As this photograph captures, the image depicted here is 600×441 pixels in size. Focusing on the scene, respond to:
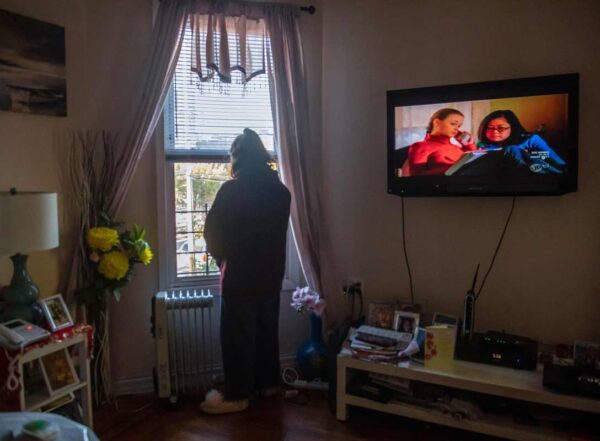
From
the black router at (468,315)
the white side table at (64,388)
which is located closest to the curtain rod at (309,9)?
the black router at (468,315)

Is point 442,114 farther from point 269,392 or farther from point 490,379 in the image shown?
point 269,392

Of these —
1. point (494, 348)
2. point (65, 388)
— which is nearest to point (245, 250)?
point (65, 388)

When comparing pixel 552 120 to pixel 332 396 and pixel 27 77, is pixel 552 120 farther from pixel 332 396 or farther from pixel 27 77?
pixel 27 77

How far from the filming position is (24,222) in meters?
1.67

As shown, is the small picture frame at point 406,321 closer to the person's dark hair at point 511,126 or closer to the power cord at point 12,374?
the person's dark hair at point 511,126

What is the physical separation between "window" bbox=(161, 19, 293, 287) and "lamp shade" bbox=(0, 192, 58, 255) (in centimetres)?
82

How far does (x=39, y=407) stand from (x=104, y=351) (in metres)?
0.61

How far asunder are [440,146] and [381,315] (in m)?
0.98

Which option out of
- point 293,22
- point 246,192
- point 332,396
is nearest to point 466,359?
point 332,396

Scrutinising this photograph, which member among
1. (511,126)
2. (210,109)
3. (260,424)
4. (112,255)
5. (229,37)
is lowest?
(260,424)

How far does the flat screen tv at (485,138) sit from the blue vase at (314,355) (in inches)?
36.7

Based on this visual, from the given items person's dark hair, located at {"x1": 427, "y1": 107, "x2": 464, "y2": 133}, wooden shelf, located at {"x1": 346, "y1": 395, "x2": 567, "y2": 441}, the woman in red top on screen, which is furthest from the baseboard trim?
Answer: person's dark hair, located at {"x1": 427, "y1": 107, "x2": 464, "y2": 133}

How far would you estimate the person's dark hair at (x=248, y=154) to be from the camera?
225 cm

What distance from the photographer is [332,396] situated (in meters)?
2.31
